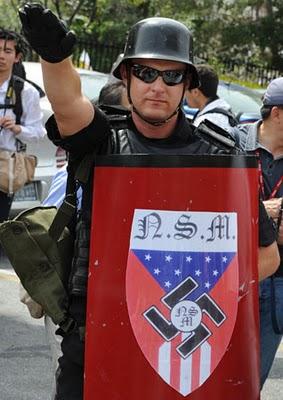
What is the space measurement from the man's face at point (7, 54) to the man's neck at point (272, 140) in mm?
2916

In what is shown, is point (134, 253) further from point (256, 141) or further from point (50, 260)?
point (256, 141)

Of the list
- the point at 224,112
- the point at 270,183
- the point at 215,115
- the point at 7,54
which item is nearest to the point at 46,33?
the point at 270,183

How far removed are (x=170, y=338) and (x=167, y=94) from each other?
2.33ft

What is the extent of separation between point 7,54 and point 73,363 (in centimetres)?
404

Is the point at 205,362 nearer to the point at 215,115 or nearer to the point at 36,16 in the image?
the point at 36,16

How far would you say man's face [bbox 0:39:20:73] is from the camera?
21.0 feet

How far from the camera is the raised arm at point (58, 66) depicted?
237 cm

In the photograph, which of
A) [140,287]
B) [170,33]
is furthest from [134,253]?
[170,33]

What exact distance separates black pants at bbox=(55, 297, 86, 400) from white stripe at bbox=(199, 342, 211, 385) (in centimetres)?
38

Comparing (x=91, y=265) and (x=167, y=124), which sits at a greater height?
(x=167, y=124)

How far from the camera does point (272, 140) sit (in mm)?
3930

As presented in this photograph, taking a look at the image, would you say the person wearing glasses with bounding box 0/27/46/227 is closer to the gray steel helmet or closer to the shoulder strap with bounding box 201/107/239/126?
the shoulder strap with bounding box 201/107/239/126

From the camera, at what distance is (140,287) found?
8.20 ft

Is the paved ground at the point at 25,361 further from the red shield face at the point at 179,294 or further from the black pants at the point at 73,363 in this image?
the red shield face at the point at 179,294
